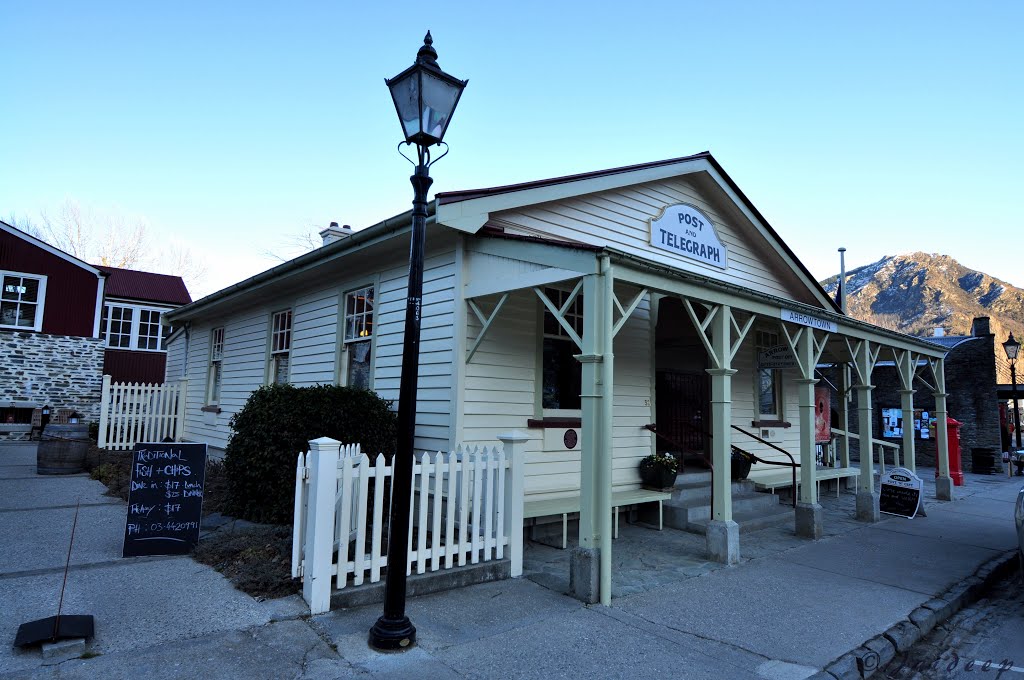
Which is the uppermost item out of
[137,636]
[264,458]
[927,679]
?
[264,458]

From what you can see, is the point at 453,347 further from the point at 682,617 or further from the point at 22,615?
the point at 22,615

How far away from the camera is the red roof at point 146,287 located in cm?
2516

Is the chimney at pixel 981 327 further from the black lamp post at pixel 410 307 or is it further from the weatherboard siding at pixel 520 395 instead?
the black lamp post at pixel 410 307

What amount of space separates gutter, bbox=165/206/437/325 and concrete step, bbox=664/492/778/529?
515 centimetres

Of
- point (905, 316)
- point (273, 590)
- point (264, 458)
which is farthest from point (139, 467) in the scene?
point (905, 316)

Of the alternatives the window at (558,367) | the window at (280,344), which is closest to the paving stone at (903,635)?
the window at (558,367)

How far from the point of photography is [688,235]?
10.3 metres

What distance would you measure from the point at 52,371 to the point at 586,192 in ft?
62.4

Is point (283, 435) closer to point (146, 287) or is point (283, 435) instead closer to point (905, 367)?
point (905, 367)

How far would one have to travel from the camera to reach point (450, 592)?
527 centimetres

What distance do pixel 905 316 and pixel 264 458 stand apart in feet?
470

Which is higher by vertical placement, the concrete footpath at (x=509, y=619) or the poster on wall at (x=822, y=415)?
the poster on wall at (x=822, y=415)

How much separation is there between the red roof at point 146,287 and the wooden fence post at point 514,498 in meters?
24.5

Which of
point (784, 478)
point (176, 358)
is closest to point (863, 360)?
point (784, 478)
